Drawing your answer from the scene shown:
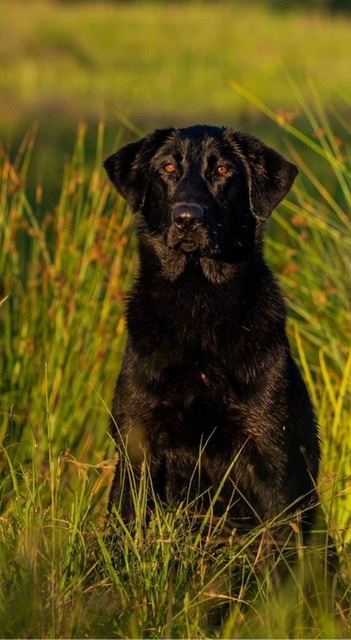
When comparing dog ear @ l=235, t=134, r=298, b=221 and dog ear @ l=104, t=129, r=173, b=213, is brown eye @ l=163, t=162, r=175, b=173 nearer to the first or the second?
dog ear @ l=104, t=129, r=173, b=213

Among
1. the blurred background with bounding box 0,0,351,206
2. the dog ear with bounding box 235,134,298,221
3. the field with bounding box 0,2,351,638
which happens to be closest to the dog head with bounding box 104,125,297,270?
the dog ear with bounding box 235,134,298,221

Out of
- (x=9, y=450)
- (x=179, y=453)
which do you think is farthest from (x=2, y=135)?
(x=179, y=453)

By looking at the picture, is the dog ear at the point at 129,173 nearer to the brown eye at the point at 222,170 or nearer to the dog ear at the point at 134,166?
the dog ear at the point at 134,166

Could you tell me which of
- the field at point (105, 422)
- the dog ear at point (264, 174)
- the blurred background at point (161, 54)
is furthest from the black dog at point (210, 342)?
the blurred background at point (161, 54)

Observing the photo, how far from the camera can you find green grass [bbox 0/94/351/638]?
329 centimetres

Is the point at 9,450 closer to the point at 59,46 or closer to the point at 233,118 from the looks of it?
the point at 233,118

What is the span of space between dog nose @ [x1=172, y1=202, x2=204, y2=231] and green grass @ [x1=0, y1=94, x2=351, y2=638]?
62 cm

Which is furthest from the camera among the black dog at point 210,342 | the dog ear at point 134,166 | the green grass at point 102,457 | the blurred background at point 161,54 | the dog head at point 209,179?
the blurred background at point 161,54

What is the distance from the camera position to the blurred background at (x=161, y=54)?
2480cm

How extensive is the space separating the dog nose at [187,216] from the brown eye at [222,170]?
0.29 m

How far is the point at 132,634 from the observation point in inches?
123

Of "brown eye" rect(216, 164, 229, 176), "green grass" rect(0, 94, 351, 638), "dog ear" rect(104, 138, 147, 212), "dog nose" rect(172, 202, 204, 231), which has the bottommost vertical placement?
"green grass" rect(0, 94, 351, 638)

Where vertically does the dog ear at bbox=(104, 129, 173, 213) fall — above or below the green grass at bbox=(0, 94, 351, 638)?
above

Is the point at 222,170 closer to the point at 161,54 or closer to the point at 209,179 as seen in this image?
the point at 209,179
